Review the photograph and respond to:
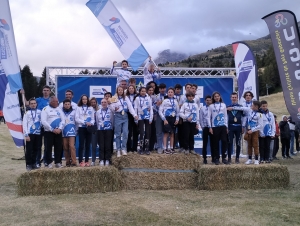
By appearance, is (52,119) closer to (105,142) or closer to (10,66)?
(105,142)

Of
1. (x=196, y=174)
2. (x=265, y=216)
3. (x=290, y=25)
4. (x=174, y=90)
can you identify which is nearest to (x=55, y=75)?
(x=174, y=90)

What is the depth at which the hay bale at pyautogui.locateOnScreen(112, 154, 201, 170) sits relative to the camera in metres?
7.53

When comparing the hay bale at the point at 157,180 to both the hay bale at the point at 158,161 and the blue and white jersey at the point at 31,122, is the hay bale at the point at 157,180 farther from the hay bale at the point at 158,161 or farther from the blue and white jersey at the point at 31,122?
the blue and white jersey at the point at 31,122

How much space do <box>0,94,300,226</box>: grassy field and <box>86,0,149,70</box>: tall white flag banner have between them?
4.01 metres

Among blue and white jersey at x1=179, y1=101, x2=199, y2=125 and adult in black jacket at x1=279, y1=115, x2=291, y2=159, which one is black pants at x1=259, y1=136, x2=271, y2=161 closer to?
blue and white jersey at x1=179, y1=101, x2=199, y2=125

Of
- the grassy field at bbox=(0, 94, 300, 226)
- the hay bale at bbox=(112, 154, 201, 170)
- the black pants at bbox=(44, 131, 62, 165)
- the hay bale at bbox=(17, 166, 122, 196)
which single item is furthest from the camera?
the black pants at bbox=(44, 131, 62, 165)

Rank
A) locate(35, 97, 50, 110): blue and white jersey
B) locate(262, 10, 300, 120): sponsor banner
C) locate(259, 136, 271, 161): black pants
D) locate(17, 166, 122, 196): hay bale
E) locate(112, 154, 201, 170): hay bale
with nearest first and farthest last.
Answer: locate(17, 166, 122, 196): hay bale
locate(262, 10, 300, 120): sponsor banner
locate(112, 154, 201, 170): hay bale
locate(259, 136, 271, 161): black pants
locate(35, 97, 50, 110): blue and white jersey

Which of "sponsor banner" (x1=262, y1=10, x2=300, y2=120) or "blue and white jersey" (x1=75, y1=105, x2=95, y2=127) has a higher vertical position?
"sponsor banner" (x1=262, y1=10, x2=300, y2=120)

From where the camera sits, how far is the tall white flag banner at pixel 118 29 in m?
9.45

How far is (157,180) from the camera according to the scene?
7.56 m

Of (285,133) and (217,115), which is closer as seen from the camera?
(217,115)

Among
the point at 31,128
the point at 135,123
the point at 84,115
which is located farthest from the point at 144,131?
the point at 31,128

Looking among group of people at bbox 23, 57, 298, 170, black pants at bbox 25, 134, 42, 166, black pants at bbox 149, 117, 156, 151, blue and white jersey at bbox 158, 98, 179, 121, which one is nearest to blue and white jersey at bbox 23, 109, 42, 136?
group of people at bbox 23, 57, 298, 170

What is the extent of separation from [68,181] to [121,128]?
64.6 inches
